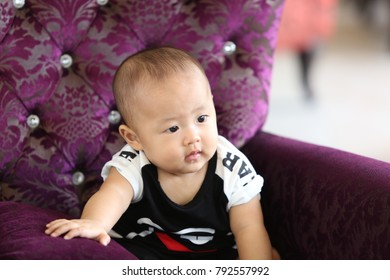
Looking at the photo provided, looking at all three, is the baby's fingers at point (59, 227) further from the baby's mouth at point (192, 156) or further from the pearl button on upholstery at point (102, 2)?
the pearl button on upholstery at point (102, 2)

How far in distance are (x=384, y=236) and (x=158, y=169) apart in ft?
1.60

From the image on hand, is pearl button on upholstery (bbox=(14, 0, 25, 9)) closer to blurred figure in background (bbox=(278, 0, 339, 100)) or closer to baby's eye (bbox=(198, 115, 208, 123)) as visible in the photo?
baby's eye (bbox=(198, 115, 208, 123))

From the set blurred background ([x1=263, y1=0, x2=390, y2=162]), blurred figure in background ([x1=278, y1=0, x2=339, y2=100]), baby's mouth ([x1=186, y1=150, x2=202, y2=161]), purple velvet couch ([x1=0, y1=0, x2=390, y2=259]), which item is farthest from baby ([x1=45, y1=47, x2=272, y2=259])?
blurred figure in background ([x1=278, y1=0, x2=339, y2=100])

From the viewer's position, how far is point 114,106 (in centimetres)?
157

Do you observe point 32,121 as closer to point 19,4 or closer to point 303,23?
point 19,4

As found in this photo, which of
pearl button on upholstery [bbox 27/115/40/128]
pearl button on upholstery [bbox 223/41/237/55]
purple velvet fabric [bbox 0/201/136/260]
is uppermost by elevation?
pearl button on upholstery [bbox 223/41/237/55]

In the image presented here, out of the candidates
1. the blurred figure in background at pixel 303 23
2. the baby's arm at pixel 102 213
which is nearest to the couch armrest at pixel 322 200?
the baby's arm at pixel 102 213

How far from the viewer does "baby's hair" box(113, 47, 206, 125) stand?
1.33 m

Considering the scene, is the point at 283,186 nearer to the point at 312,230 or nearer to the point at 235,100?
the point at 312,230

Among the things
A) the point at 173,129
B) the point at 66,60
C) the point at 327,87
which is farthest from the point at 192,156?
the point at 327,87

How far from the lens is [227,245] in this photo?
147cm

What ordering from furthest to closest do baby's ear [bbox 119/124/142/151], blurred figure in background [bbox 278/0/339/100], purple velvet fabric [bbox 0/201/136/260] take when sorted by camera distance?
blurred figure in background [bbox 278/0/339/100] → baby's ear [bbox 119/124/142/151] → purple velvet fabric [bbox 0/201/136/260]

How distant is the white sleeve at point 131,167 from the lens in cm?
140
